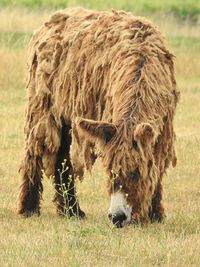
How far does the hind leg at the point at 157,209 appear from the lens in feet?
33.9

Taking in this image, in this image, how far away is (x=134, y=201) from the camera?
9.23 m

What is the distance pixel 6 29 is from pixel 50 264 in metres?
19.9

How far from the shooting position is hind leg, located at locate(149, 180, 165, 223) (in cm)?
1033

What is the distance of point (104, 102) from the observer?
1009 centimetres

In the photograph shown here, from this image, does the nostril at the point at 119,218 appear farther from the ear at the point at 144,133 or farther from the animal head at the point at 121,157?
the ear at the point at 144,133

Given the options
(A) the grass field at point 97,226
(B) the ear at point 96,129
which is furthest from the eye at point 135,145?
(A) the grass field at point 97,226

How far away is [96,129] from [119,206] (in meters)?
0.70

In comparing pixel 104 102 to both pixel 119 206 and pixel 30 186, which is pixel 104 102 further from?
pixel 30 186

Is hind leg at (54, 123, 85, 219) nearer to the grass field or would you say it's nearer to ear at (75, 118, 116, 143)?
the grass field

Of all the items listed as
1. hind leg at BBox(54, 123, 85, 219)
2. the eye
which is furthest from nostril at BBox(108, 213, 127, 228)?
hind leg at BBox(54, 123, 85, 219)

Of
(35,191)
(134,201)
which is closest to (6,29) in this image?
(35,191)

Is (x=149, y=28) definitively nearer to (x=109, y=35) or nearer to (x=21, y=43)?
(x=109, y=35)

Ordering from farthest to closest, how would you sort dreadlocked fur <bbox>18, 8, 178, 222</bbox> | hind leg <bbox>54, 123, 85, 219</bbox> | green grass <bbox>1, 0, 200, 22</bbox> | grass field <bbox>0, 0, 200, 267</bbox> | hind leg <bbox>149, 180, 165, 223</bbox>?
green grass <bbox>1, 0, 200, 22</bbox>
hind leg <bbox>54, 123, 85, 219</bbox>
hind leg <bbox>149, 180, 165, 223</bbox>
dreadlocked fur <bbox>18, 8, 178, 222</bbox>
grass field <bbox>0, 0, 200, 267</bbox>

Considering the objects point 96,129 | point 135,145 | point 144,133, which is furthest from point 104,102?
point 144,133
